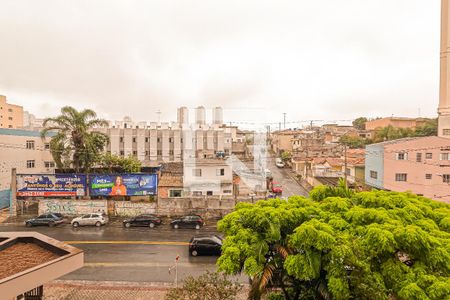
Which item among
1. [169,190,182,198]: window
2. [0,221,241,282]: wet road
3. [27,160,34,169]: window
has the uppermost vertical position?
[27,160,34,169]: window

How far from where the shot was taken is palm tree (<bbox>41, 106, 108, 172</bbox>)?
3054 centimetres

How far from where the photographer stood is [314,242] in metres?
7.80

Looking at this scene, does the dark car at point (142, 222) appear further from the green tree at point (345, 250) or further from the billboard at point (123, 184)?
the green tree at point (345, 250)

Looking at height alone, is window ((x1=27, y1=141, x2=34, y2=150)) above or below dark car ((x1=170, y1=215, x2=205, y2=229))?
above

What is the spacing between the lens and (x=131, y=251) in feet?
65.6

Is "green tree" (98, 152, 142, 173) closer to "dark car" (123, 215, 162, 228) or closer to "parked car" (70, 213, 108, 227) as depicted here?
"parked car" (70, 213, 108, 227)

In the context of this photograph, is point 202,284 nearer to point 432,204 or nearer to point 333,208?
point 333,208

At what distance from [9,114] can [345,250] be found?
94.0m

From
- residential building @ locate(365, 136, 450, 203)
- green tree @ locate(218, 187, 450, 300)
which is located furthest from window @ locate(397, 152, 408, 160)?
green tree @ locate(218, 187, 450, 300)

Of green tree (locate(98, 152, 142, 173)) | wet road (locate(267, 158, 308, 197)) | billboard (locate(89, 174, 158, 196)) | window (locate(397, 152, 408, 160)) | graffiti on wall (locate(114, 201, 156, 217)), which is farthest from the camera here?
wet road (locate(267, 158, 308, 197))

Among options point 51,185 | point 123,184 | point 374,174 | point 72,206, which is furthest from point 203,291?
point 374,174

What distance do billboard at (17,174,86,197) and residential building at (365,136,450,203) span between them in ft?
102

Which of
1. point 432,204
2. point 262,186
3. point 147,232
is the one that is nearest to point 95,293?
point 147,232

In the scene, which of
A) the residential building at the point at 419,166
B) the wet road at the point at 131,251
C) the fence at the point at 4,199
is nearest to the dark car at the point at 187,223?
the wet road at the point at 131,251
